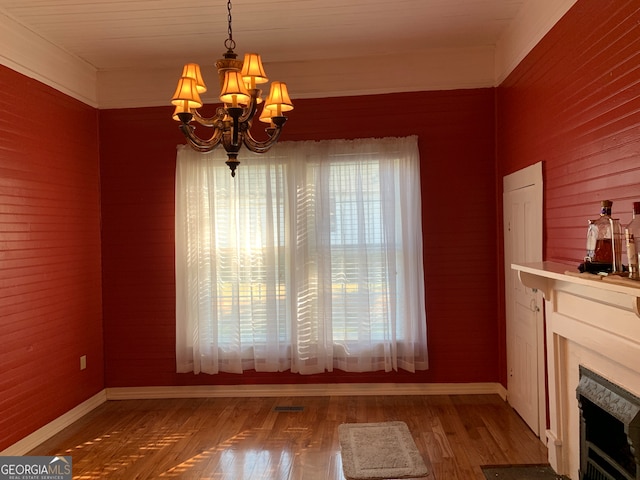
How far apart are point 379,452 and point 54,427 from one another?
2.63 m

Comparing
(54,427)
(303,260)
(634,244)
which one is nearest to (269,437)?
(303,260)

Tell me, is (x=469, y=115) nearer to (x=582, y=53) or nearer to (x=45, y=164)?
(x=582, y=53)

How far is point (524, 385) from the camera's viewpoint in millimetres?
3857

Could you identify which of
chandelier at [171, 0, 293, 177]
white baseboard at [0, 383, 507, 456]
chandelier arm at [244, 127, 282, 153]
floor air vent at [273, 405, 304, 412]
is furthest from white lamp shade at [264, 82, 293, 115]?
white baseboard at [0, 383, 507, 456]

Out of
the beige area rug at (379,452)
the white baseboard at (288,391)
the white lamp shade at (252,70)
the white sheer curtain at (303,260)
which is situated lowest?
the beige area rug at (379,452)

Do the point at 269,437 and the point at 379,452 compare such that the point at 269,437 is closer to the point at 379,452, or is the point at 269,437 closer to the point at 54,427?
the point at 379,452

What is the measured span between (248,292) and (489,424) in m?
2.35

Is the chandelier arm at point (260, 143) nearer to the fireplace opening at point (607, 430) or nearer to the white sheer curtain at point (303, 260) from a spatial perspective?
the white sheer curtain at point (303, 260)

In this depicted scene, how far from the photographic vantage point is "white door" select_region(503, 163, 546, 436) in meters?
3.51

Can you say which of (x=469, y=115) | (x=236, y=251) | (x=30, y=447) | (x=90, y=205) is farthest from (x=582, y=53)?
(x=30, y=447)

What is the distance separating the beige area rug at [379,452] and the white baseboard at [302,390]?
2.28 ft

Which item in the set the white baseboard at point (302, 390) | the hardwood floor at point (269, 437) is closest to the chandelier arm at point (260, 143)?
the hardwood floor at point (269, 437)

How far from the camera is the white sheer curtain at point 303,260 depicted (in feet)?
14.5

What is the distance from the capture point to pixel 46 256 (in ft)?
12.8
